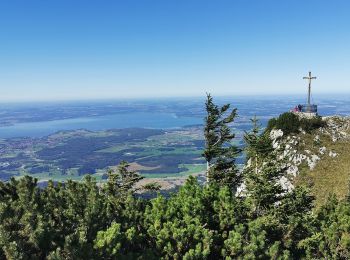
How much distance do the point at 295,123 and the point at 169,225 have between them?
36.8 meters

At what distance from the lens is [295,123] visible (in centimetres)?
5334

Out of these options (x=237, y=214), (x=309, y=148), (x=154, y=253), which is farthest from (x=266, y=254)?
(x=309, y=148)

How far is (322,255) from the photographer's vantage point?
80.9 feet

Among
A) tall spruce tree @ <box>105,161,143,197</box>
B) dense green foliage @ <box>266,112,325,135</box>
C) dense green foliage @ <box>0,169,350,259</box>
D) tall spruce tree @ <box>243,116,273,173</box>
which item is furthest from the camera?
dense green foliage @ <box>266,112,325,135</box>

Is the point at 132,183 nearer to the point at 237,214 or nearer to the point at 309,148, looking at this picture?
the point at 237,214

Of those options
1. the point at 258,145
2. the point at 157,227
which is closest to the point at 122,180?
the point at 258,145

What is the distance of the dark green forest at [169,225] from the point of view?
56.9 ft

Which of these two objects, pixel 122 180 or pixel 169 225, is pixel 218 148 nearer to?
pixel 122 180

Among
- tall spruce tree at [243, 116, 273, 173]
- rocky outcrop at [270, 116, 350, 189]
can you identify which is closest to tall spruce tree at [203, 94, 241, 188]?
tall spruce tree at [243, 116, 273, 173]

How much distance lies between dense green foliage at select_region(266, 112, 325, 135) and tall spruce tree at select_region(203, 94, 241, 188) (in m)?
11.8

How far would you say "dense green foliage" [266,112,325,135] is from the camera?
5269 centimetres

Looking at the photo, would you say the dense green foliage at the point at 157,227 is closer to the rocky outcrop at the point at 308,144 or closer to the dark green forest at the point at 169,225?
the dark green forest at the point at 169,225

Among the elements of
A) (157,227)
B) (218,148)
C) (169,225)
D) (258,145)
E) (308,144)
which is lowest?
(157,227)

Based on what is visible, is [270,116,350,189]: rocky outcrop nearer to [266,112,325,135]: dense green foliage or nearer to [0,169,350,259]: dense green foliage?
[266,112,325,135]: dense green foliage
